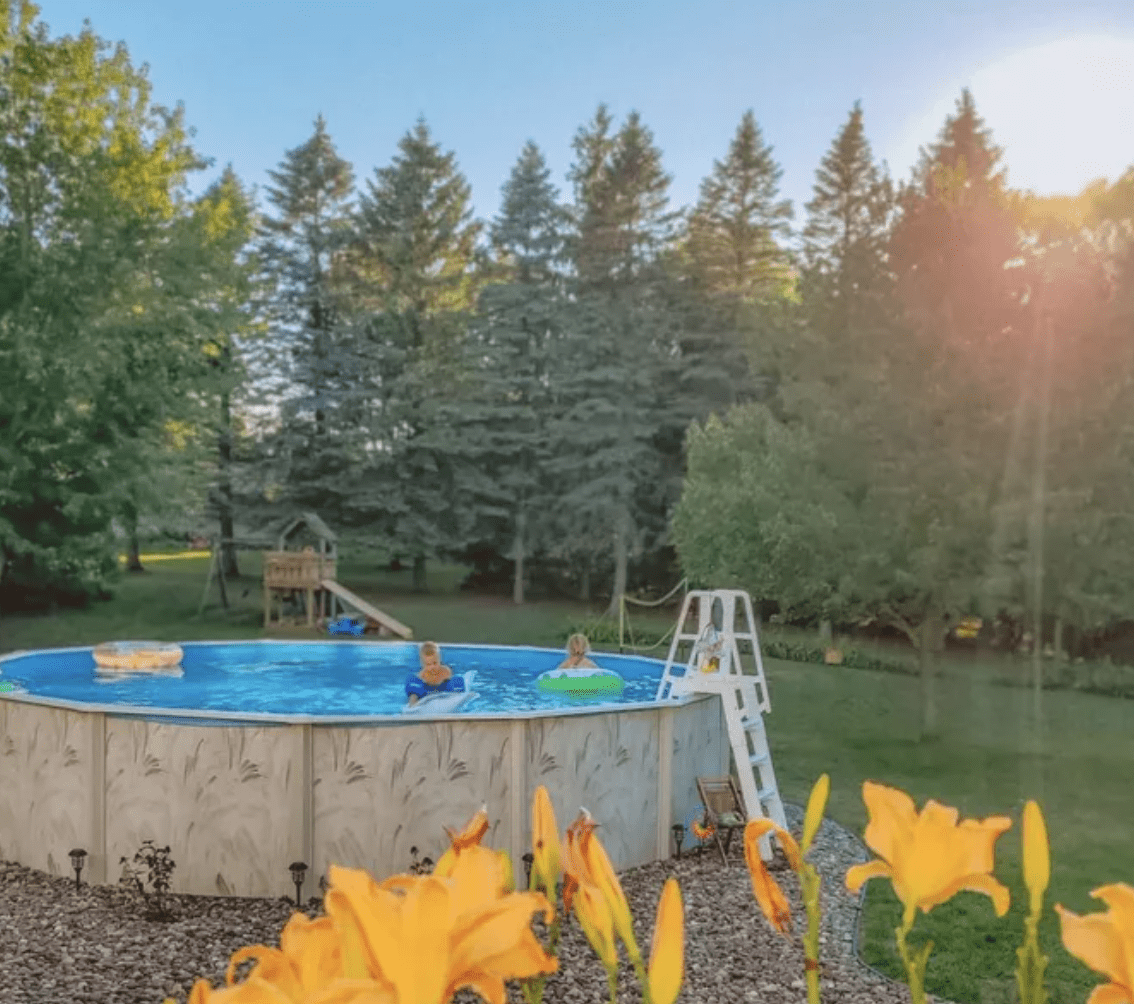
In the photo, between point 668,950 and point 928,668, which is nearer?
point 668,950

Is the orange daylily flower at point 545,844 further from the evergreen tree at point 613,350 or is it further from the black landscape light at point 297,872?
the evergreen tree at point 613,350

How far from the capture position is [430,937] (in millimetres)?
745

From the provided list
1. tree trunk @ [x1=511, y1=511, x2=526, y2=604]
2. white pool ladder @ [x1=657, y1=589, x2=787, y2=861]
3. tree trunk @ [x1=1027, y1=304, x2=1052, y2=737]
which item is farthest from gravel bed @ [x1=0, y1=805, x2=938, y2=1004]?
tree trunk @ [x1=511, y1=511, x2=526, y2=604]

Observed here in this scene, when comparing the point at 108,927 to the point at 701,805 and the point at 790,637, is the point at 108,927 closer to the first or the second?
the point at 701,805

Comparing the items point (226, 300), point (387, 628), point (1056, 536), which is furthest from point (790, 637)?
point (226, 300)

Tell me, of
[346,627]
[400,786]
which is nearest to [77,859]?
[400,786]

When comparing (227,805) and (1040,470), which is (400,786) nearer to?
(227,805)

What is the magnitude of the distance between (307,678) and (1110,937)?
1618cm

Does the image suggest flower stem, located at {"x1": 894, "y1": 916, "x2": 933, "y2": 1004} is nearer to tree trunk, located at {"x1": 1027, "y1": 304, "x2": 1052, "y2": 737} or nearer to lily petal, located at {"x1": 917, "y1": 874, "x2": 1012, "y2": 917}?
lily petal, located at {"x1": 917, "y1": 874, "x2": 1012, "y2": 917}

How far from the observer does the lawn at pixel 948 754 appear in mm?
6566

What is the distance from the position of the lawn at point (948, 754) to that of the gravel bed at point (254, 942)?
0.53 m

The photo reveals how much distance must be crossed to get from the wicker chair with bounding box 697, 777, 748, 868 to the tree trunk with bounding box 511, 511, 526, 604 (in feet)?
74.5

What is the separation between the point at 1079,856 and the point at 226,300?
21267mm

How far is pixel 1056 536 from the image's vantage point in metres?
11.9
